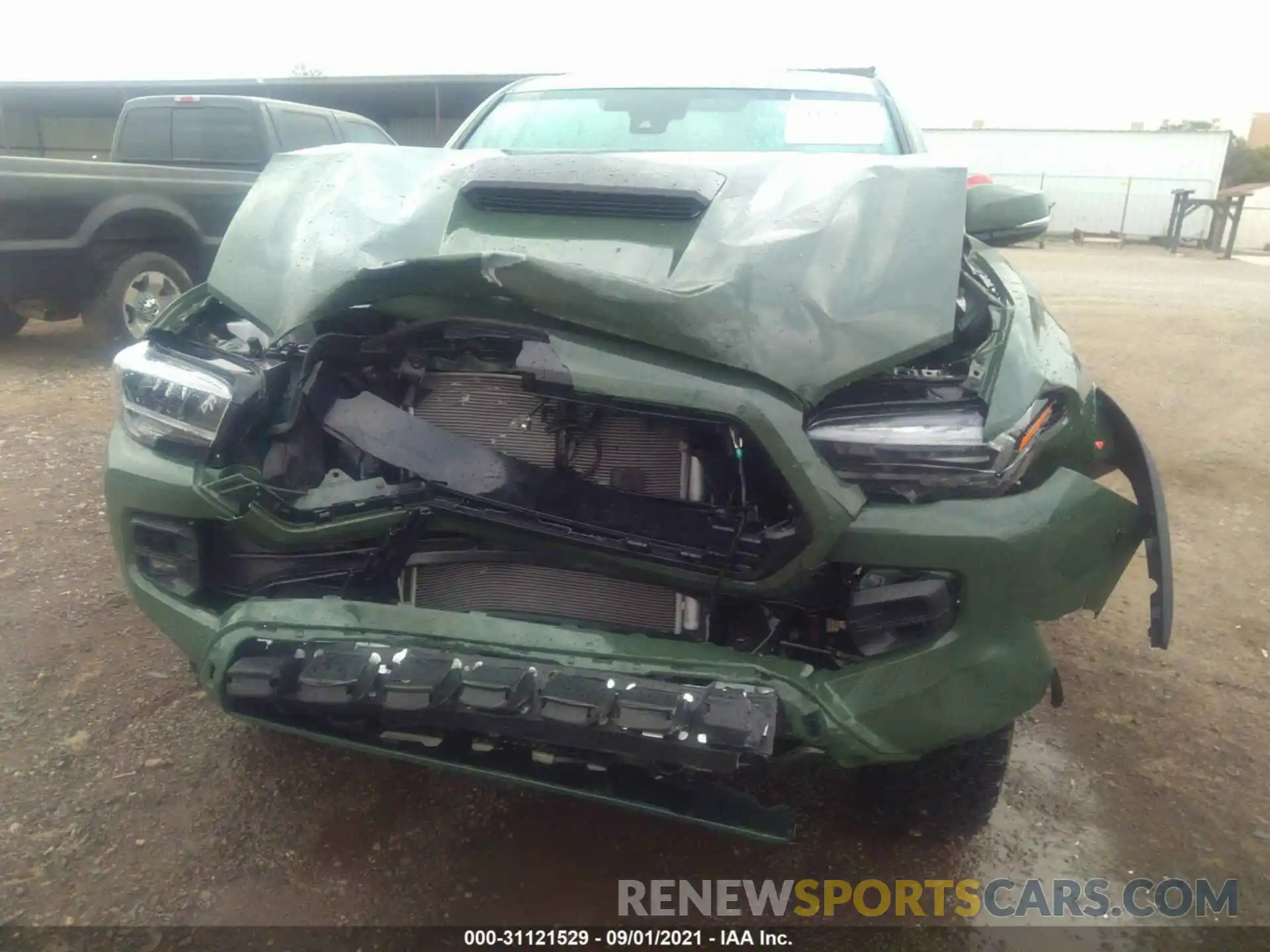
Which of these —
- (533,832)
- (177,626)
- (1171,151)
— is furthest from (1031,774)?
(1171,151)

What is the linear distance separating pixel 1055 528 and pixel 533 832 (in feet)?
4.70

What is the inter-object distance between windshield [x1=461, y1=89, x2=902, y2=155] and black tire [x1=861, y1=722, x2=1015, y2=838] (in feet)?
6.90

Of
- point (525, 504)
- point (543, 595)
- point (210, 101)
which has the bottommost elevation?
point (543, 595)

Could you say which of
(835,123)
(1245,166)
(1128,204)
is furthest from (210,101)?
(1245,166)

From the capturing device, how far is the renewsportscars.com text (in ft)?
6.97

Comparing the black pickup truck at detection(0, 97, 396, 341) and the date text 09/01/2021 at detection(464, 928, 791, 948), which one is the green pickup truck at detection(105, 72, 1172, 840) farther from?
the black pickup truck at detection(0, 97, 396, 341)

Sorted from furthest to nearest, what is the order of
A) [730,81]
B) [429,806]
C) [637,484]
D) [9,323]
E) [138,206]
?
[9,323] < [138,206] < [730,81] < [429,806] < [637,484]

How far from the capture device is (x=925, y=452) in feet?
5.76

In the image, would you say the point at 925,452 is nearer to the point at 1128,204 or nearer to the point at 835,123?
the point at 835,123

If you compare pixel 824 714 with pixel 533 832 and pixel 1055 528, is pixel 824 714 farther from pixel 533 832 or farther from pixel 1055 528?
pixel 533 832

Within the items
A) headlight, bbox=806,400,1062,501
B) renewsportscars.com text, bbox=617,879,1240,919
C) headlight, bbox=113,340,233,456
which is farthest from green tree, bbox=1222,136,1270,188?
headlight, bbox=113,340,233,456

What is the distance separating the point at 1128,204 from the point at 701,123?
1163 inches

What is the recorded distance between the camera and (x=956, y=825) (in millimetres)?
2217

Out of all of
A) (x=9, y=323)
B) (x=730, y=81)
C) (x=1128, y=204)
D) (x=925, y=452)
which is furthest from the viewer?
(x=1128, y=204)
